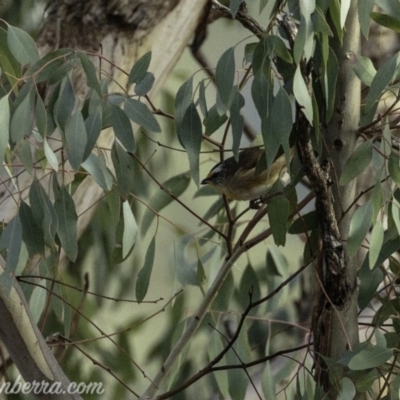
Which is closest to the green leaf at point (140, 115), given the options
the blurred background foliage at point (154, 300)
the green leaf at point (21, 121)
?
the green leaf at point (21, 121)

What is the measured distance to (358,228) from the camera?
3.58 feet

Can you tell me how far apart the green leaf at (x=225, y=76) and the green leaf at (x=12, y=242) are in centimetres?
30

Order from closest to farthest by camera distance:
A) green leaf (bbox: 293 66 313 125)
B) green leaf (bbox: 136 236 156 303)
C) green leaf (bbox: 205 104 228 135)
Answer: green leaf (bbox: 293 66 313 125), green leaf (bbox: 205 104 228 135), green leaf (bbox: 136 236 156 303)

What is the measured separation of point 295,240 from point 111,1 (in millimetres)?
1367

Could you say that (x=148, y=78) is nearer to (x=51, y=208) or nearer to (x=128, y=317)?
(x=51, y=208)

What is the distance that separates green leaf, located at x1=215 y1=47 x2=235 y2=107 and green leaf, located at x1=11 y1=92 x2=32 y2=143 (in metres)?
0.23

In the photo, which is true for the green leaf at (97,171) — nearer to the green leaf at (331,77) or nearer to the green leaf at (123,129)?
the green leaf at (123,129)

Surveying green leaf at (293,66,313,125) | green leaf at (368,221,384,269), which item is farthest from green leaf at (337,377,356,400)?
green leaf at (293,66,313,125)

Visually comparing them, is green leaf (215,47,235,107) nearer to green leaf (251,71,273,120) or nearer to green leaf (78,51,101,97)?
green leaf (251,71,273,120)

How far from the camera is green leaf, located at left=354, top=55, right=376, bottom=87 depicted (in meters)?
1.17

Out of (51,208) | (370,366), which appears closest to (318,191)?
(370,366)

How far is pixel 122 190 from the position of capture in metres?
1.12

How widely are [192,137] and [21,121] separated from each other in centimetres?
22

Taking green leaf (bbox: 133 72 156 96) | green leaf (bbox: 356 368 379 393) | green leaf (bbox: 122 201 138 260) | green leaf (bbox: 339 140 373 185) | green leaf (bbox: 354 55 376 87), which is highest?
green leaf (bbox: 354 55 376 87)
